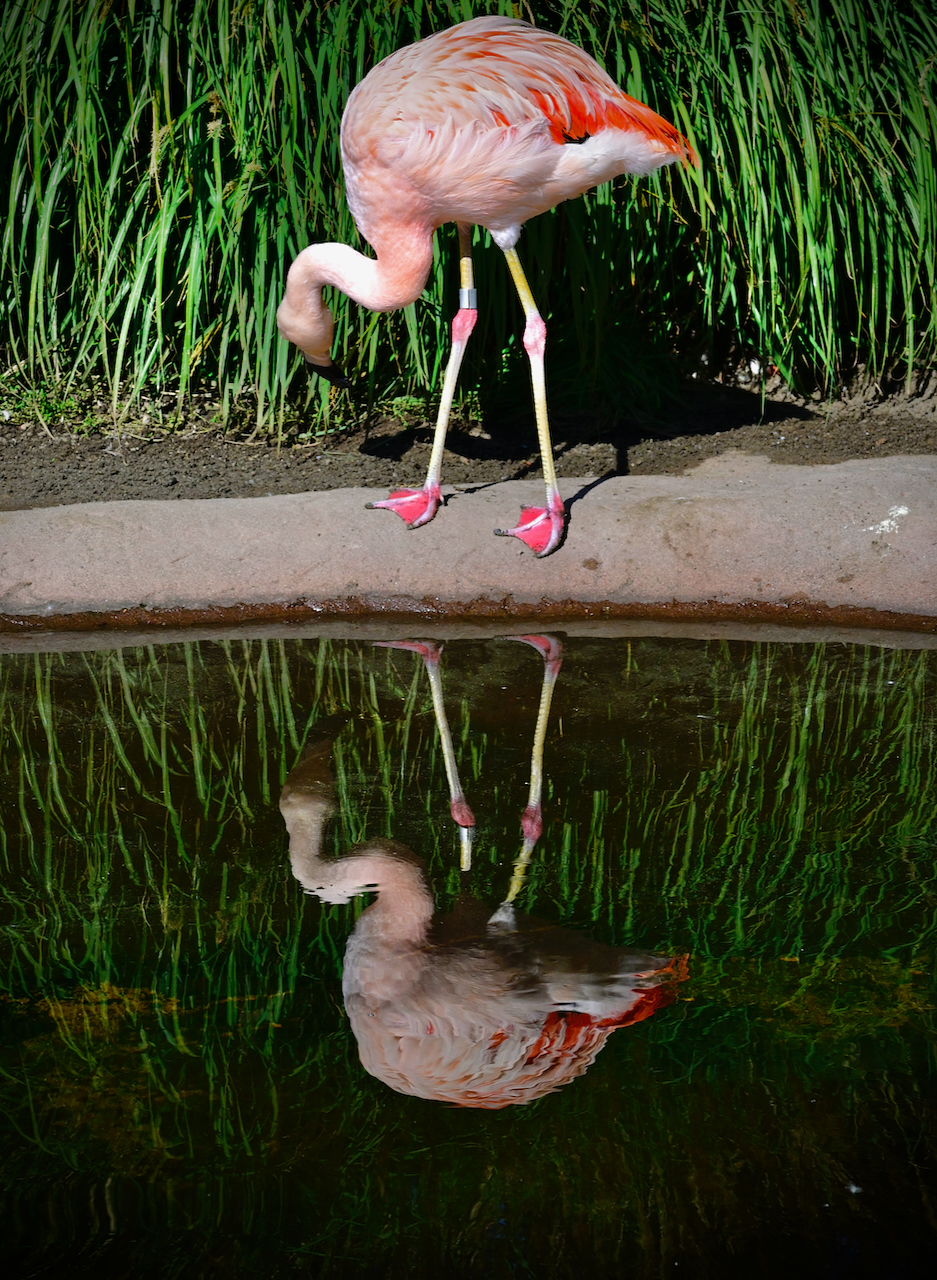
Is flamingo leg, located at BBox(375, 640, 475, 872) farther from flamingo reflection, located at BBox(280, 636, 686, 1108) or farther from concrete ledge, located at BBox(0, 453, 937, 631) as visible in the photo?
concrete ledge, located at BBox(0, 453, 937, 631)

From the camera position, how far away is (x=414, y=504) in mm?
3703

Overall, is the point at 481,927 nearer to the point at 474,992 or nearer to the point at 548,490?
the point at 474,992

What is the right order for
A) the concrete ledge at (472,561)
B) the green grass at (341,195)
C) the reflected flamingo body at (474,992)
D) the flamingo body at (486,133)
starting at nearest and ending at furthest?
the reflected flamingo body at (474,992), the flamingo body at (486,133), the concrete ledge at (472,561), the green grass at (341,195)

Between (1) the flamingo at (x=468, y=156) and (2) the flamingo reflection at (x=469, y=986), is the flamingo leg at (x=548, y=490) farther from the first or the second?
(2) the flamingo reflection at (x=469, y=986)

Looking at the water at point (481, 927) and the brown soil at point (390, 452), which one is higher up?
the brown soil at point (390, 452)

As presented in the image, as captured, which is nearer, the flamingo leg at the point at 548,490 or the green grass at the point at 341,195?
the flamingo leg at the point at 548,490

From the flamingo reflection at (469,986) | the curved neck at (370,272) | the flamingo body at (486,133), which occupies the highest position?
the flamingo body at (486,133)

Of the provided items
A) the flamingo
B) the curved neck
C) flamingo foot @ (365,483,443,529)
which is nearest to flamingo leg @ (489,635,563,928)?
the flamingo

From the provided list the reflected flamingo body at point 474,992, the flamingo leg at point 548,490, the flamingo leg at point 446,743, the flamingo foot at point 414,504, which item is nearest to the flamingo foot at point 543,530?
the flamingo leg at point 548,490

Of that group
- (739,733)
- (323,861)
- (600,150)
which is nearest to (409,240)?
(600,150)

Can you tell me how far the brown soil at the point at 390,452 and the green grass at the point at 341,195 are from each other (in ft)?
0.59

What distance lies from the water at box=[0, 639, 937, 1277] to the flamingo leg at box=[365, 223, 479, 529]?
66 cm

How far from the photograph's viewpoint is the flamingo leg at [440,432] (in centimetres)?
369

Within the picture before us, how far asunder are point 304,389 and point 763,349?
183cm
